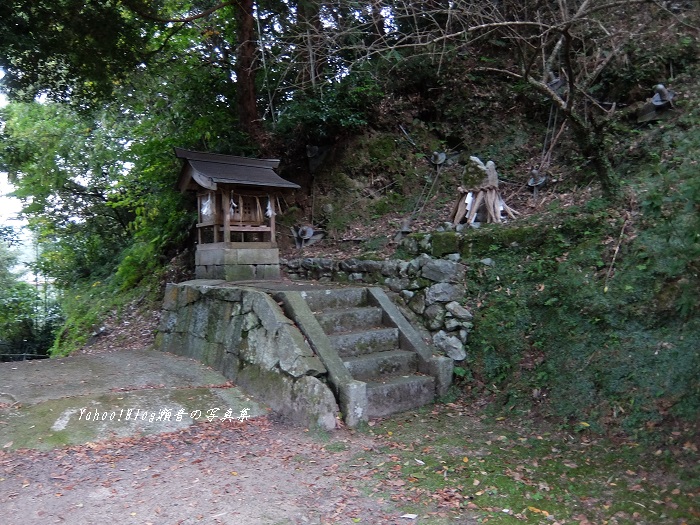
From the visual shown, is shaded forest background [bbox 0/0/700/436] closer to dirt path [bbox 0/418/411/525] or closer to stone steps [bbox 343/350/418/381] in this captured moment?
stone steps [bbox 343/350/418/381]

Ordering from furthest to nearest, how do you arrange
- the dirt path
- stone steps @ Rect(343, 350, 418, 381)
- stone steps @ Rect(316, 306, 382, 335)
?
stone steps @ Rect(316, 306, 382, 335), stone steps @ Rect(343, 350, 418, 381), the dirt path

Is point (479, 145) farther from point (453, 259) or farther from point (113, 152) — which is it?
point (113, 152)

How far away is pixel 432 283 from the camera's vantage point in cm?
684

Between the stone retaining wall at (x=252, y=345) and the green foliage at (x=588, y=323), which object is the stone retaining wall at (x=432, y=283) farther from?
the stone retaining wall at (x=252, y=345)

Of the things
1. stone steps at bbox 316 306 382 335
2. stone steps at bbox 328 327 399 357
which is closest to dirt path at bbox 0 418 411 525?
stone steps at bbox 328 327 399 357

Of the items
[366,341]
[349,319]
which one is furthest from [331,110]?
[366,341]

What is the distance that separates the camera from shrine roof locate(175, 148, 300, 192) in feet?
25.5

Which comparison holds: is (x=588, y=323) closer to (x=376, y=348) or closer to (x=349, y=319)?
(x=376, y=348)

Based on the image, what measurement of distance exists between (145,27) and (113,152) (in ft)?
16.0

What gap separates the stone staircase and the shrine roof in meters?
2.33

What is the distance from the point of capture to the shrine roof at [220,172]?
776 centimetres

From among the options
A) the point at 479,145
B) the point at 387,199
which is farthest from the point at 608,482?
the point at 479,145

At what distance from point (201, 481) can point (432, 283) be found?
151 inches

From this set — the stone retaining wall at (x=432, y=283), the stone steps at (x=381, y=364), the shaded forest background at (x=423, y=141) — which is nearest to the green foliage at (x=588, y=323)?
the shaded forest background at (x=423, y=141)
